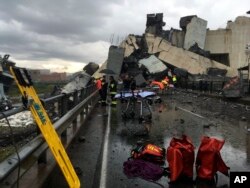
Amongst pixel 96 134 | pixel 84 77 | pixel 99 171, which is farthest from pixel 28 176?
pixel 84 77

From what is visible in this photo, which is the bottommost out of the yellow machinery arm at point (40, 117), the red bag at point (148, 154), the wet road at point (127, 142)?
the wet road at point (127, 142)

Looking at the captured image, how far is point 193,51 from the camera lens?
6819cm

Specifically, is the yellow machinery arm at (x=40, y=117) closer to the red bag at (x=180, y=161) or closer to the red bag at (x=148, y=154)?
the red bag at (x=180, y=161)

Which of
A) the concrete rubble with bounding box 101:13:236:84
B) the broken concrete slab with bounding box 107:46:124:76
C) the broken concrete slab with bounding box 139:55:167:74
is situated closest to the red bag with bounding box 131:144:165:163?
the concrete rubble with bounding box 101:13:236:84

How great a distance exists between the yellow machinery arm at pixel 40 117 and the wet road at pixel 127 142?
1.01 metres

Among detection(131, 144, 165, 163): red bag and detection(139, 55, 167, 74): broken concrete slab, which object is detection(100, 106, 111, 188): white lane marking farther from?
detection(139, 55, 167, 74): broken concrete slab

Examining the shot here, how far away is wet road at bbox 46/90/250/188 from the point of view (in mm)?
7855

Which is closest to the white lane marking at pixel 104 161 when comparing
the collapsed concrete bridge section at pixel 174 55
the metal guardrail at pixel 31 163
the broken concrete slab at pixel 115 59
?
the metal guardrail at pixel 31 163

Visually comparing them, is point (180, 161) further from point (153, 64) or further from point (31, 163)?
point (153, 64)

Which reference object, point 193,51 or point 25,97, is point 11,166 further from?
point 193,51

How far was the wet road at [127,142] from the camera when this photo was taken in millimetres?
7855

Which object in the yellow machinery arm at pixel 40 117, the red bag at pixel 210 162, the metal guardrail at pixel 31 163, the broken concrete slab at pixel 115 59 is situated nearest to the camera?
the metal guardrail at pixel 31 163

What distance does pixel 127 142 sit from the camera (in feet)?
39.9

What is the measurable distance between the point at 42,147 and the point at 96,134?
6741mm
